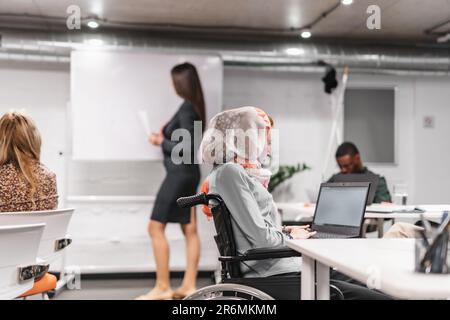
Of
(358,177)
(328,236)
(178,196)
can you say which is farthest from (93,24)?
(328,236)

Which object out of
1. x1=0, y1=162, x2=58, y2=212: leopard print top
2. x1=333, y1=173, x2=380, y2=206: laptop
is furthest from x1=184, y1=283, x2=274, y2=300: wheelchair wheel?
x1=333, y1=173, x2=380, y2=206: laptop

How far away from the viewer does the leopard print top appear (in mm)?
2510

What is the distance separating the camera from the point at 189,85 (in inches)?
194

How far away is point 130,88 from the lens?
500 centimetres

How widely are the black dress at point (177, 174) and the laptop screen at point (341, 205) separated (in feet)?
7.17

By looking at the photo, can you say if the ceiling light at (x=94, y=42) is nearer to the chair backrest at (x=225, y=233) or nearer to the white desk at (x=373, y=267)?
the chair backrest at (x=225, y=233)

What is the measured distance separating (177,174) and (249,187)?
8.19 ft

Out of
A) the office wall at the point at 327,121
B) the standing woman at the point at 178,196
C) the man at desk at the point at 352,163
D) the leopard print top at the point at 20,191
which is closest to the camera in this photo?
the leopard print top at the point at 20,191

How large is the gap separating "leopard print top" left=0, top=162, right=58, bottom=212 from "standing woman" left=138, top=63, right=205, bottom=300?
6.01 ft

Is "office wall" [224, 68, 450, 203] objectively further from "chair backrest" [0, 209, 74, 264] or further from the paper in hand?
"chair backrest" [0, 209, 74, 264]

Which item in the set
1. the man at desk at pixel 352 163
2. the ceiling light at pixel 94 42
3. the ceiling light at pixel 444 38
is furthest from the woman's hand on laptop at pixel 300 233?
the ceiling light at pixel 444 38

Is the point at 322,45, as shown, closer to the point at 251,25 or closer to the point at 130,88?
the point at 251,25

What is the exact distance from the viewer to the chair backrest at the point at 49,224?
2246mm

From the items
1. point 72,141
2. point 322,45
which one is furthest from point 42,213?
point 322,45
